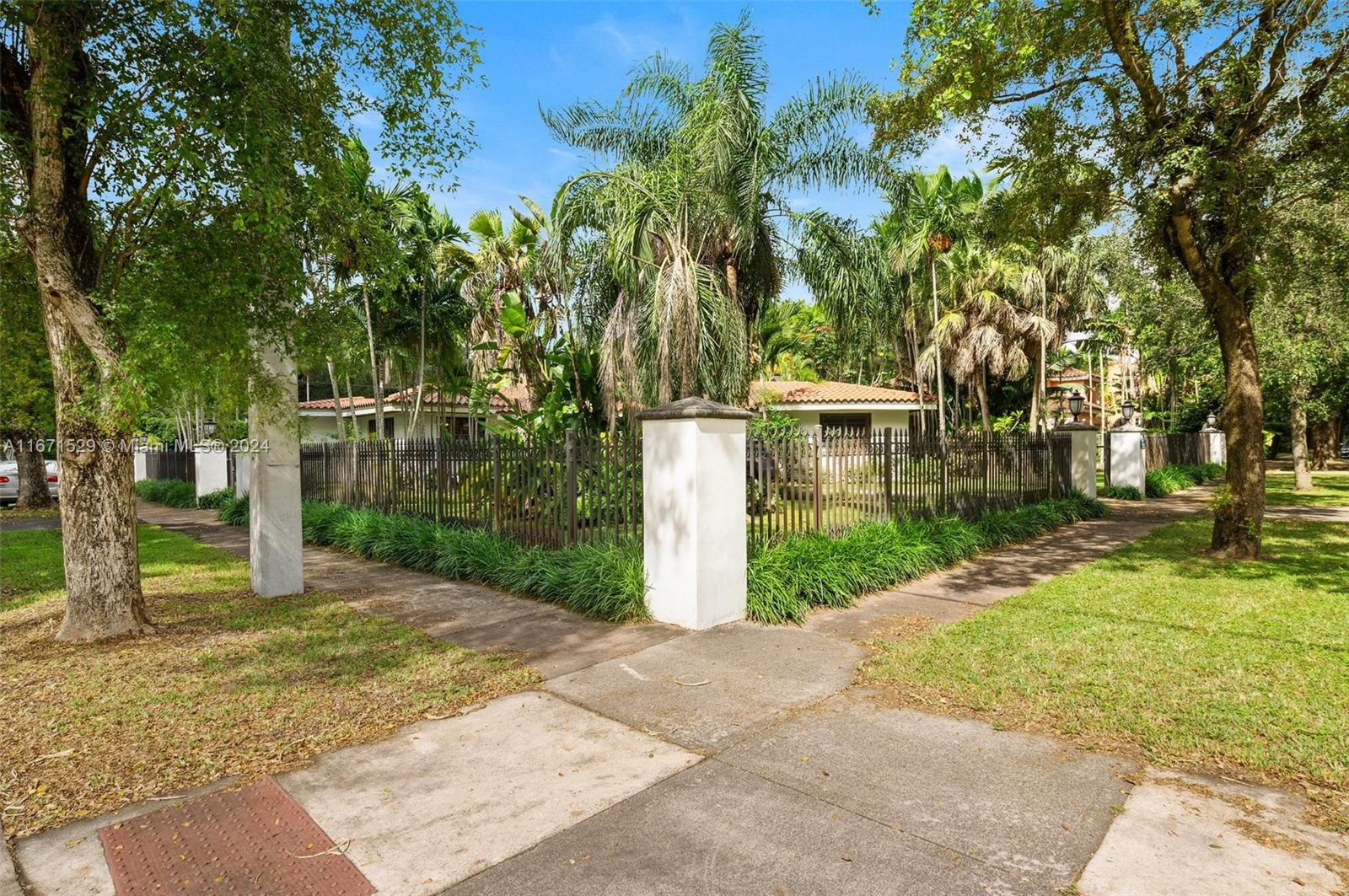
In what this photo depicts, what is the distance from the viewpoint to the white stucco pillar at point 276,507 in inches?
305

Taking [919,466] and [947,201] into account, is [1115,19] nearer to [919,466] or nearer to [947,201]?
[919,466]

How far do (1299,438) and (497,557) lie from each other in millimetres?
22692

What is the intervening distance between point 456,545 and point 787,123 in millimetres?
7978

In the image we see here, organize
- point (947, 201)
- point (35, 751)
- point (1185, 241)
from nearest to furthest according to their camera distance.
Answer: point (35, 751) < point (1185, 241) < point (947, 201)

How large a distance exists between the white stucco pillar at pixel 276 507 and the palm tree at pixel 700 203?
4.85 metres

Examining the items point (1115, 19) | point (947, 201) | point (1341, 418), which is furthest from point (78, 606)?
point (1341, 418)

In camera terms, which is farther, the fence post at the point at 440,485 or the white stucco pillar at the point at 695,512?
→ the fence post at the point at 440,485

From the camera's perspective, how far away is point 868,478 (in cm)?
945

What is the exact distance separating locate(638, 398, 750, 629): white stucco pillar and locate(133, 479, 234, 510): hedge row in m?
13.4

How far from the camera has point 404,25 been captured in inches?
254

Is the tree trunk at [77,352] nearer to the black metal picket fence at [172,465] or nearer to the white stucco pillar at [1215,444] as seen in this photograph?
the black metal picket fence at [172,465]

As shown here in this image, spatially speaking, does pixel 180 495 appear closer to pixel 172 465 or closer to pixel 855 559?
pixel 172 465

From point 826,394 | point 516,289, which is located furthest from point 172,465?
point 826,394

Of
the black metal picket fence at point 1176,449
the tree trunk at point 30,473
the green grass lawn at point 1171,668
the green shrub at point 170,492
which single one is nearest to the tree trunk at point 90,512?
the green grass lawn at point 1171,668
